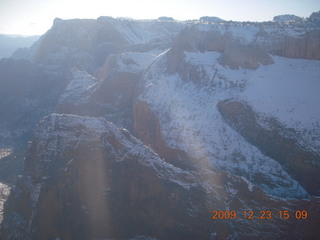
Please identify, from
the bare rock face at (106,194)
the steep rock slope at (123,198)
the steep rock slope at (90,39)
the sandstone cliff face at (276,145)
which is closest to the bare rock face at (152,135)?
the sandstone cliff face at (276,145)

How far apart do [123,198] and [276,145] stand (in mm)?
16547

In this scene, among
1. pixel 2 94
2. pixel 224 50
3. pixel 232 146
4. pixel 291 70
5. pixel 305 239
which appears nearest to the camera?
pixel 305 239

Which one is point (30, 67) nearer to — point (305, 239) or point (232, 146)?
point (232, 146)

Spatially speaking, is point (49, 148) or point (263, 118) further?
point (263, 118)

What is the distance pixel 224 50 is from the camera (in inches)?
1756

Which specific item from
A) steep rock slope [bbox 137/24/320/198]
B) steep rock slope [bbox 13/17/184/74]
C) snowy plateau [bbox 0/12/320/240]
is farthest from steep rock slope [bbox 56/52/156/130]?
steep rock slope [bbox 13/17/184/74]

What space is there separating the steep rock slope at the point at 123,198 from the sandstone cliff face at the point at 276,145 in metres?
9.48

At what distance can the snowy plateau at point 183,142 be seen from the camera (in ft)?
75.5

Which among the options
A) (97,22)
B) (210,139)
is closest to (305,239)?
(210,139)

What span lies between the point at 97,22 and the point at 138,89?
6127cm

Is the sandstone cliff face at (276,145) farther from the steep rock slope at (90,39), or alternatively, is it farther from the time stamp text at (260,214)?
the steep rock slope at (90,39)

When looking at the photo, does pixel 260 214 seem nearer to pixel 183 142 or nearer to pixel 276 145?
pixel 276 145

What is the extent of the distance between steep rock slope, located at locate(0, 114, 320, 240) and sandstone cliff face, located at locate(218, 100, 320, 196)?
9.48 metres

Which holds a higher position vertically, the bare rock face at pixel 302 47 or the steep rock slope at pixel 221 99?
the bare rock face at pixel 302 47
